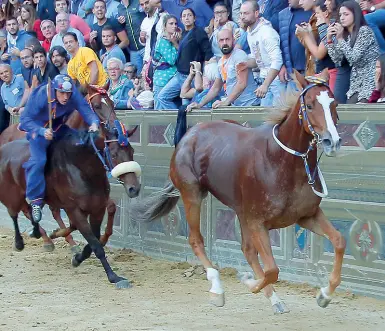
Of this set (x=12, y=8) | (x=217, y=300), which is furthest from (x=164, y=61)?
(x=12, y=8)

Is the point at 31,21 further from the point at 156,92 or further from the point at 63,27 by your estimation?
the point at 156,92

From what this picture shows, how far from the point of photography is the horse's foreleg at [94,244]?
8.60 m

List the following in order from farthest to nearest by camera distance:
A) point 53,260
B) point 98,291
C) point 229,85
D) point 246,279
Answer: point 53,260
point 229,85
point 98,291
point 246,279

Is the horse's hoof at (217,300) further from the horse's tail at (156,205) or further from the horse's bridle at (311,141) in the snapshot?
the horse's tail at (156,205)

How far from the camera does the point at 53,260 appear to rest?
10.4m

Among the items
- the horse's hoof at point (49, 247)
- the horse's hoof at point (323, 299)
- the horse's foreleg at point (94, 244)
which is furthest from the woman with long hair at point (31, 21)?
the horse's hoof at point (323, 299)

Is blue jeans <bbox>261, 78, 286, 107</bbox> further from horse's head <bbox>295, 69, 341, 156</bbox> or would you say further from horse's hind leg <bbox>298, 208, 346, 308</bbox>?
horse's head <bbox>295, 69, 341, 156</bbox>

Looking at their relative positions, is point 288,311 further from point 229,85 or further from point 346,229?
point 229,85

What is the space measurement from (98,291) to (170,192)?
4.16 ft

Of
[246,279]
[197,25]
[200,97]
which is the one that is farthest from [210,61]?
[246,279]

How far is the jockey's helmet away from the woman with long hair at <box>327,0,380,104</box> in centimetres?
283

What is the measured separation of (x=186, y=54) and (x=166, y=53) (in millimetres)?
519

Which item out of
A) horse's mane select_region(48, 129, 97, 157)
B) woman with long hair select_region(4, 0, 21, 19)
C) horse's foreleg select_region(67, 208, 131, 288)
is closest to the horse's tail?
horse's foreleg select_region(67, 208, 131, 288)

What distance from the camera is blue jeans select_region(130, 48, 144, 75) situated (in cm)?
1278
